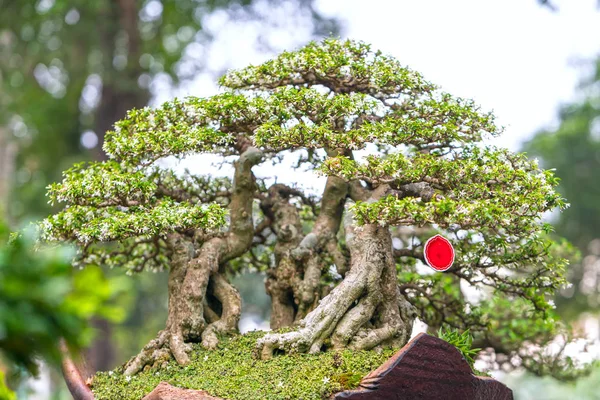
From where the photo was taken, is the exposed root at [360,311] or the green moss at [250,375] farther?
the exposed root at [360,311]

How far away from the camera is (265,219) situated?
28.4 ft

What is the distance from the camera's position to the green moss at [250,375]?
5.60 m

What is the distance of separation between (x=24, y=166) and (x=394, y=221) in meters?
18.5

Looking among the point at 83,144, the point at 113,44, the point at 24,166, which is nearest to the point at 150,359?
the point at 113,44

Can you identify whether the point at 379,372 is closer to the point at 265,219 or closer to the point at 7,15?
the point at 265,219

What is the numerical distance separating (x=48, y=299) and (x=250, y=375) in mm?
3575

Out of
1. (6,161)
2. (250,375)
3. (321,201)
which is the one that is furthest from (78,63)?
(250,375)

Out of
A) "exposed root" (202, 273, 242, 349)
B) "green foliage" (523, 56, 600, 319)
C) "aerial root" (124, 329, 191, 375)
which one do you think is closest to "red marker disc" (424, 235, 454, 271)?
"exposed root" (202, 273, 242, 349)

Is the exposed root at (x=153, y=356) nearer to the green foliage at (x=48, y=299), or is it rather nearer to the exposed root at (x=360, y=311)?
the exposed root at (x=360, y=311)

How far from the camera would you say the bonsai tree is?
21.5 ft

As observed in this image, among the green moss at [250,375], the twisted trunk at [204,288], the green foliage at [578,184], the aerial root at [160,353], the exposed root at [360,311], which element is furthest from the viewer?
the green foliage at [578,184]

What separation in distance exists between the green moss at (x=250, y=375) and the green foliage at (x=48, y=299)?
303 cm

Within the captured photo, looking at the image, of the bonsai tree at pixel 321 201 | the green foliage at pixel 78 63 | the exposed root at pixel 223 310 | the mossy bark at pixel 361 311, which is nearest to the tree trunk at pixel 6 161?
the green foliage at pixel 78 63

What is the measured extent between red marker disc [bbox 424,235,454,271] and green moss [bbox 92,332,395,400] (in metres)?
0.95
